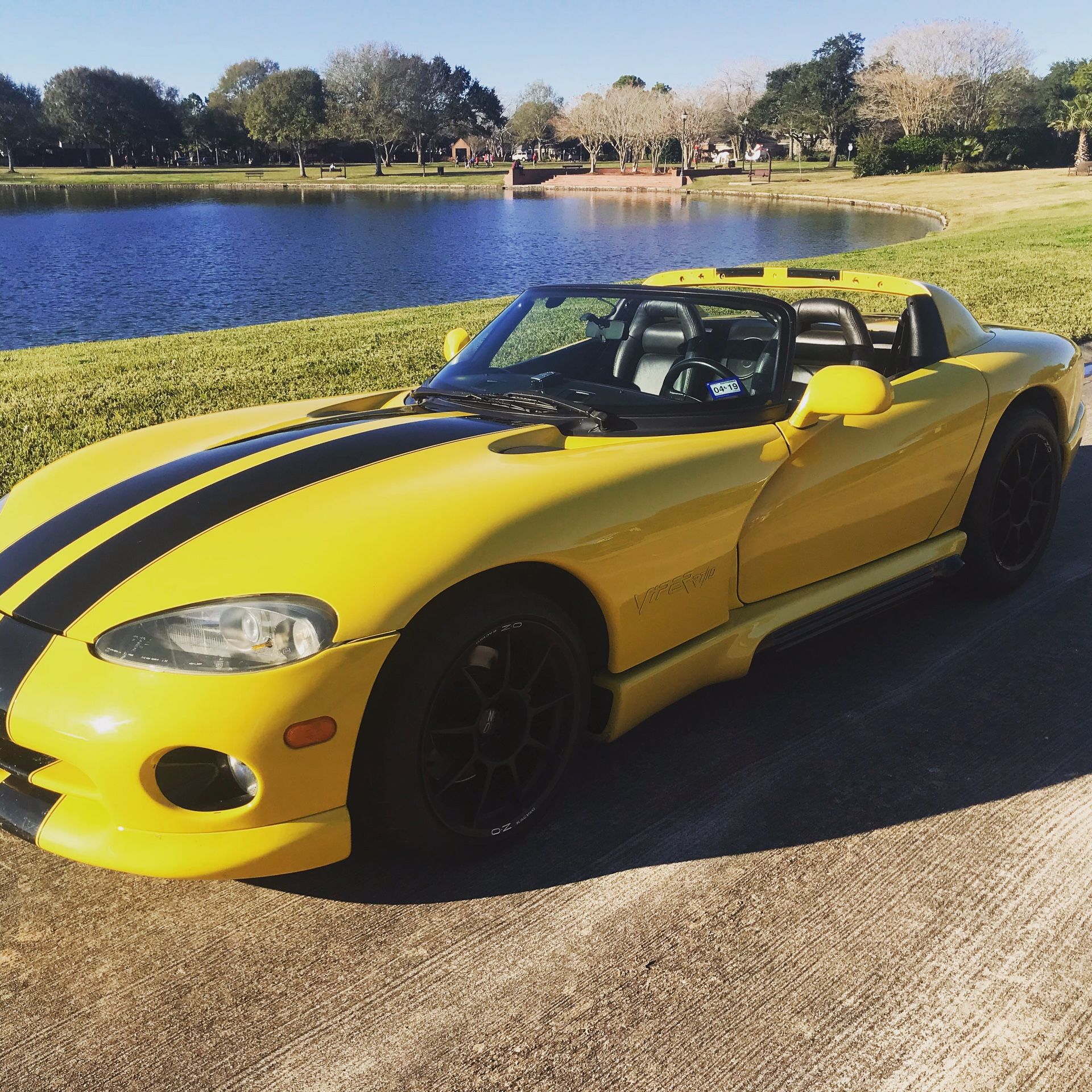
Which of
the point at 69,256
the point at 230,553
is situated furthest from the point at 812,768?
the point at 69,256

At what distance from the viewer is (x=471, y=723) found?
2406 millimetres

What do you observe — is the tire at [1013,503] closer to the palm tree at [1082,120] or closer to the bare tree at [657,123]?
the palm tree at [1082,120]

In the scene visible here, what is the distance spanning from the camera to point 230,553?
2262 mm

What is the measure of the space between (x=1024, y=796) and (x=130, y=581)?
8.12 ft

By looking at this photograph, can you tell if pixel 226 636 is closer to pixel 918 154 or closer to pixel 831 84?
pixel 918 154

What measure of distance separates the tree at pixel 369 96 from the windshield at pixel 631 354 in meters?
107

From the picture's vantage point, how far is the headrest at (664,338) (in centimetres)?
349

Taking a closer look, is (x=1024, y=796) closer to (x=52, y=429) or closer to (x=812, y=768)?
(x=812, y=768)

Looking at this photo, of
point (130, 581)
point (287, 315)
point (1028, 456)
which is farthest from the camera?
point (287, 315)

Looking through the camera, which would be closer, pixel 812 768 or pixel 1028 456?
pixel 812 768

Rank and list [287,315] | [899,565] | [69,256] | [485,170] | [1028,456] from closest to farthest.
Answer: [899,565] → [1028,456] → [287,315] → [69,256] → [485,170]

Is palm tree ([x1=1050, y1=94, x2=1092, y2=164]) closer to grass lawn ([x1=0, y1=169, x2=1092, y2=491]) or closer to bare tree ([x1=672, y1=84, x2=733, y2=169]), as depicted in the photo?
bare tree ([x1=672, y1=84, x2=733, y2=169])

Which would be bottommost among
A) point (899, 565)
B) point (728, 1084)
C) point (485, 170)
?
point (728, 1084)

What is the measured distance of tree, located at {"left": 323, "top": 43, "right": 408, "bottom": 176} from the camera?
347 ft
